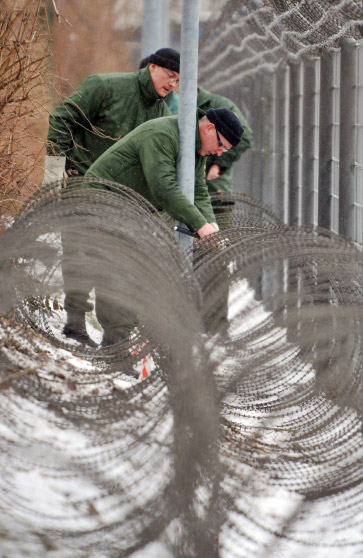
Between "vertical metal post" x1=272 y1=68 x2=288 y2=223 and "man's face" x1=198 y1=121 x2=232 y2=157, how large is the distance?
9.73 ft

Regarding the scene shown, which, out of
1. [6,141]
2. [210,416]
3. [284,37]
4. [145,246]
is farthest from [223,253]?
[284,37]

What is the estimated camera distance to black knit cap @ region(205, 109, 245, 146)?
223 inches

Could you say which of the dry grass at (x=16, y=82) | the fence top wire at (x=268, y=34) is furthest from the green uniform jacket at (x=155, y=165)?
the fence top wire at (x=268, y=34)

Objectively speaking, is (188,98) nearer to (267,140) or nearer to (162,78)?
(162,78)

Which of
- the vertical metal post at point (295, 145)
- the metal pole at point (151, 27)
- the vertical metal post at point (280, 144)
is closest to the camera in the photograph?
the metal pole at point (151, 27)

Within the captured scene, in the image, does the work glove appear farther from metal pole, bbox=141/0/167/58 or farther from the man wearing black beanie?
metal pole, bbox=141/0/167/58

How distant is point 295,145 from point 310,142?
0.66 metres

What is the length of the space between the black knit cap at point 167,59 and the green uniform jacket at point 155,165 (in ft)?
2.50

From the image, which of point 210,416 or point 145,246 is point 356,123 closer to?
point 145,246

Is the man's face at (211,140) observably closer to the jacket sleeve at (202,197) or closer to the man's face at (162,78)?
the jacket sleeve at (202,197)

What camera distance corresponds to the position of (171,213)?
5.44 m

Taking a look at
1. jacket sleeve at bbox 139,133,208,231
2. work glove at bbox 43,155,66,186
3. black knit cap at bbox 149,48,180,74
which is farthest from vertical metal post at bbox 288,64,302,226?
work glove at bbox 43,155,66,186

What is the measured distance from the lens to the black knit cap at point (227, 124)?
18.5 ft

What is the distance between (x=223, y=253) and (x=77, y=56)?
36.9ft
